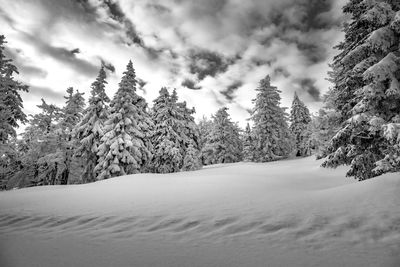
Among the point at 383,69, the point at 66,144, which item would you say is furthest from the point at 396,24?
the point at 66,144

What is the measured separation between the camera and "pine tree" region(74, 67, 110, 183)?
2541cm

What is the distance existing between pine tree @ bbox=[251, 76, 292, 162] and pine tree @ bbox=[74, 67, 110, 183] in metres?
21.2

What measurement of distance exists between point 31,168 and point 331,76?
37.2m

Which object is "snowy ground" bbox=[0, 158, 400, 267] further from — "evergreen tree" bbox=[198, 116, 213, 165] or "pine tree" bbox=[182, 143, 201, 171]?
"evergreen tree" bbox=[198, 116, 213, 165]

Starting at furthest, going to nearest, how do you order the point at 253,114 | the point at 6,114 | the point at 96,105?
the point at 253,114
the point at 96,105
the point at 6,114

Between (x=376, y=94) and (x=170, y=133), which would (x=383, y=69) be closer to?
(x=376, y=94)

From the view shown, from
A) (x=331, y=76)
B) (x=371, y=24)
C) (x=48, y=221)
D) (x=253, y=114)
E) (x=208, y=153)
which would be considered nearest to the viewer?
(x=48, y=221)

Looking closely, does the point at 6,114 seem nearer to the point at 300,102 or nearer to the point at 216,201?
the point at 216,201

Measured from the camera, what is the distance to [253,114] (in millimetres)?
36469

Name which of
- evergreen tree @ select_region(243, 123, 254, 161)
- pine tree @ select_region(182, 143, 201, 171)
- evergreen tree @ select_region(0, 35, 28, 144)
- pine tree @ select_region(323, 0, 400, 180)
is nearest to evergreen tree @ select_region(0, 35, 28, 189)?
evergreen tree @ select_region(0, 35, 28, 144)

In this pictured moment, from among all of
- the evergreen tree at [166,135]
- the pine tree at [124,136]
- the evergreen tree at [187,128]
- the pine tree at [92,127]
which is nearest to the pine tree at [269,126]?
the evergreen tree at [187,128]

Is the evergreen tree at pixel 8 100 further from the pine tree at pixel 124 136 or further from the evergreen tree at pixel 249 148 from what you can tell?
the evergreen tree at pixel 249 148

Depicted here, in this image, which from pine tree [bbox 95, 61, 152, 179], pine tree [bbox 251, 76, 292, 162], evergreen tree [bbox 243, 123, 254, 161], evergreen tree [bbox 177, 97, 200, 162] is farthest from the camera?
evergreen tree [bbox 243, 123, 254, 161]

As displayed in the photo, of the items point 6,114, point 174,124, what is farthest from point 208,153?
point 6,114
